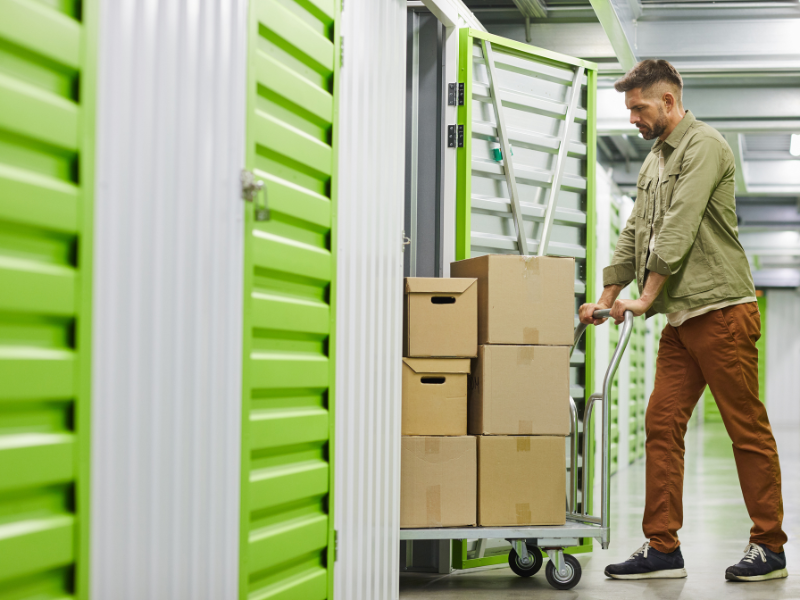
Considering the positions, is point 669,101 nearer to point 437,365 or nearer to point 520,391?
point 520,391

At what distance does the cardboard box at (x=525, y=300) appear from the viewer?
9.50 feet

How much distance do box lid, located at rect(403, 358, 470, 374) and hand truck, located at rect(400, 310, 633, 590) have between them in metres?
0.54

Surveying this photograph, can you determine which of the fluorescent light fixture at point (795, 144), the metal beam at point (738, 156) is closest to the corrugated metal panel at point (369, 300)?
the metal beam at point (738, 156)

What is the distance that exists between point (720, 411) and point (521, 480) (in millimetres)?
807

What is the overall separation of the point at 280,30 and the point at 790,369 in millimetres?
19117

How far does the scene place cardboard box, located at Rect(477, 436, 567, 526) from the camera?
2854 mm

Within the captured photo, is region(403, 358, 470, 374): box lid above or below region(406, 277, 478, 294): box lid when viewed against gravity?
below

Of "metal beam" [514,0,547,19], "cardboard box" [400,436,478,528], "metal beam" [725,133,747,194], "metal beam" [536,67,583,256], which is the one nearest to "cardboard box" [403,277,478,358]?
"cardboard box" [400,436,478,528]

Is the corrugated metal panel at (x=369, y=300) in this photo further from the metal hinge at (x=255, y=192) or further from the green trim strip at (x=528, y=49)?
the green trim strip at (x=528, y=49)

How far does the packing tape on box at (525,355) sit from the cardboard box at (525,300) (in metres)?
0.02

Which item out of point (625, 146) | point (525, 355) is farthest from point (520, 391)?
point (625, 146)

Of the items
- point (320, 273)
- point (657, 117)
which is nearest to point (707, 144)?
point (657, 117)

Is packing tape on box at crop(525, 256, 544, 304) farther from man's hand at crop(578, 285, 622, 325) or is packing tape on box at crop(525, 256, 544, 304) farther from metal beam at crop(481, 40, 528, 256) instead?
metal beam at crop(481, 40, 528, 256)

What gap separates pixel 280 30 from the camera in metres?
2.00
